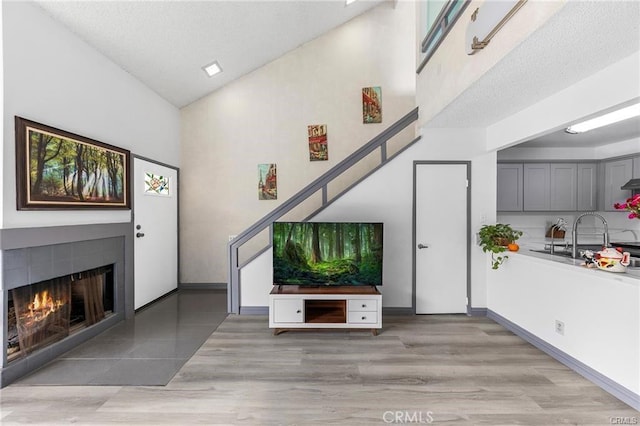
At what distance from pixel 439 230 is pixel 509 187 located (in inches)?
70.4

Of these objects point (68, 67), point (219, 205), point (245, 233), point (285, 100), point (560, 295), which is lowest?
point (560, 295)

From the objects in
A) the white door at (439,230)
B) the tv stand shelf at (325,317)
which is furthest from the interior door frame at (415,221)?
the tv stand shelf at (325,317)

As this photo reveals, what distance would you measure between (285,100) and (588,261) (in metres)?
4.26

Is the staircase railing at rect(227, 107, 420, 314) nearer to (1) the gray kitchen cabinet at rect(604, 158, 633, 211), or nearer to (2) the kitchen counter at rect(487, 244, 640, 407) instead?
(2) the kitchen counter at rect(487, 244, 640, 407)

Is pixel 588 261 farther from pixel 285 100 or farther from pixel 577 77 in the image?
pixel 285 100

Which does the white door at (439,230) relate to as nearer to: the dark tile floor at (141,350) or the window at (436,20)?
the window at (436,20)

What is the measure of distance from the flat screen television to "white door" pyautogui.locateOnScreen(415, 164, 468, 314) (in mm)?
740

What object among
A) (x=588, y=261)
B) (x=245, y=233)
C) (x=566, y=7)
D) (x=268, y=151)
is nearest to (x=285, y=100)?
(x=268, y=151)

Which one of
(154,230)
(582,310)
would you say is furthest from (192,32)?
(582,310)

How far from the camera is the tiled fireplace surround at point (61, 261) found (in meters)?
2.27

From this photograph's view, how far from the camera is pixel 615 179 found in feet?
14.5

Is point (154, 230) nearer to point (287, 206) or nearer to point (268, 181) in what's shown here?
point (268, 181)

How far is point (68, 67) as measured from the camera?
2814 mm

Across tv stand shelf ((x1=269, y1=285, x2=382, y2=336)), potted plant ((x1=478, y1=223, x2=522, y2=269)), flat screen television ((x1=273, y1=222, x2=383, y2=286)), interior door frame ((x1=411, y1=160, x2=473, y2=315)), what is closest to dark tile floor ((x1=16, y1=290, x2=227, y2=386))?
tv stand shelf ((x1=269, y1=285, x2=382, y2=336))
